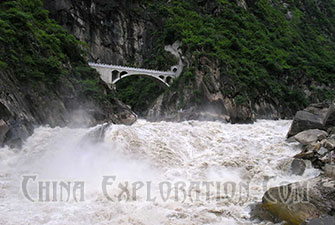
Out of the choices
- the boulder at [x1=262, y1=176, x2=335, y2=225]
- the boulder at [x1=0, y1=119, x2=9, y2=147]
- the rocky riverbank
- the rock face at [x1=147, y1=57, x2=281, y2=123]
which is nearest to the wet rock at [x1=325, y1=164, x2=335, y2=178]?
the rocky riverbank

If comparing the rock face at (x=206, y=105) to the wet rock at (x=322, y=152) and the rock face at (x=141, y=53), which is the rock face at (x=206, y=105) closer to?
the rock face at (x=141, y=53)

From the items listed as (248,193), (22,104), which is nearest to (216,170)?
(248,193)

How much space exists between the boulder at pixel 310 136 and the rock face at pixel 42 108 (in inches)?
591

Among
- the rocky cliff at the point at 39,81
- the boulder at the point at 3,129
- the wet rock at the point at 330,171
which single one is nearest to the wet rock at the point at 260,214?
the wet rock at the point at 330,171

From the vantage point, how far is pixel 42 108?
20.1 m

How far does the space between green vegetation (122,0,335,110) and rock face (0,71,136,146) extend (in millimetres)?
18485

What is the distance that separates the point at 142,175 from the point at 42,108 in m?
10.4

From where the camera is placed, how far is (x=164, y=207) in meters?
10.2

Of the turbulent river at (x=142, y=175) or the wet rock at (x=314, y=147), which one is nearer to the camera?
the turbulent river at (x=142, y=175)

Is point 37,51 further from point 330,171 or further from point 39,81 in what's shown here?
point 330,171

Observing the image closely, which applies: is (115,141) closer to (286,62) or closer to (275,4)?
(286,62)

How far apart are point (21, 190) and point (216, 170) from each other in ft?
27.6

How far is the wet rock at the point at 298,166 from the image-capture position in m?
13.3

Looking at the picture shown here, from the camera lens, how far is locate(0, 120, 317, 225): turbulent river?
9594 mm
